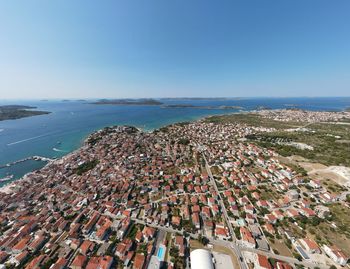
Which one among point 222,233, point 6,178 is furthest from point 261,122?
point 6,178

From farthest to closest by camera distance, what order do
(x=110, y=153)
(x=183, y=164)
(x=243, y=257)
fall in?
(x=110, y=153) < (x=183, y=164) < (x=243, y=257)

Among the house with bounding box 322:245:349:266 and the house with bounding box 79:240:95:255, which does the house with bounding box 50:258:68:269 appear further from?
the house with bounding box 322:245:349:266

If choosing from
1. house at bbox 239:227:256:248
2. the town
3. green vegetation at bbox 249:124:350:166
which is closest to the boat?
the town

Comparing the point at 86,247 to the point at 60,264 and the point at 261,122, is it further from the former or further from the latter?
the point at 261,122

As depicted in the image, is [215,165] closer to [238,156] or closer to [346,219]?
[238,156]

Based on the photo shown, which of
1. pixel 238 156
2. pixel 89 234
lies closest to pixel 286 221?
pixel 238 156

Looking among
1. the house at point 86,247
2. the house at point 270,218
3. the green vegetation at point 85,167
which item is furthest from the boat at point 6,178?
the house at point 270,218
